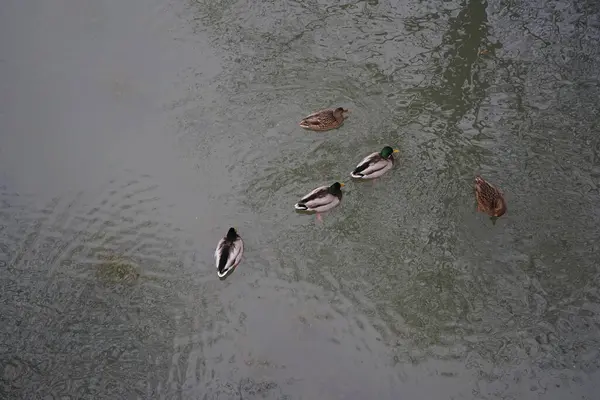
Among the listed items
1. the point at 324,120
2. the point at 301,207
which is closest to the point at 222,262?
the point at 301,207

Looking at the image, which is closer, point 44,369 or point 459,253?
point 44,369

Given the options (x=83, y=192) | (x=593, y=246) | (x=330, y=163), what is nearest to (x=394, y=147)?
(x=330, y=163)

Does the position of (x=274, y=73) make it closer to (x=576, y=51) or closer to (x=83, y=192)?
(x=83, y=192)

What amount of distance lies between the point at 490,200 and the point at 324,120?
2269 mm

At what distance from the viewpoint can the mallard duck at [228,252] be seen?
6141 millimetres

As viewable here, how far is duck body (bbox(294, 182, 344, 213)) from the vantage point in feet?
21.6

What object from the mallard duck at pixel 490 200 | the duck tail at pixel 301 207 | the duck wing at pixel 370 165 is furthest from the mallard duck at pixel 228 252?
the mallard duck at pixel 490 200

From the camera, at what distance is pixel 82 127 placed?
768cm

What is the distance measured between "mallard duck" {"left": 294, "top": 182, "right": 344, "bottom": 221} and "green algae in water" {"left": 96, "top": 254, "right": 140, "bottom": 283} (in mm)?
1986

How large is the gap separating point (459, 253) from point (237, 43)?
14.8 ft

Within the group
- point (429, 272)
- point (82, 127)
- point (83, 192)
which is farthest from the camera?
point (82, 127)

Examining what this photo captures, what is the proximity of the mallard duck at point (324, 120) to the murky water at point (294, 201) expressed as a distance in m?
0.15

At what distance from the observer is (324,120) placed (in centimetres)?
727

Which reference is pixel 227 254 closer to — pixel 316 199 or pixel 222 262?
pixel 222 262
